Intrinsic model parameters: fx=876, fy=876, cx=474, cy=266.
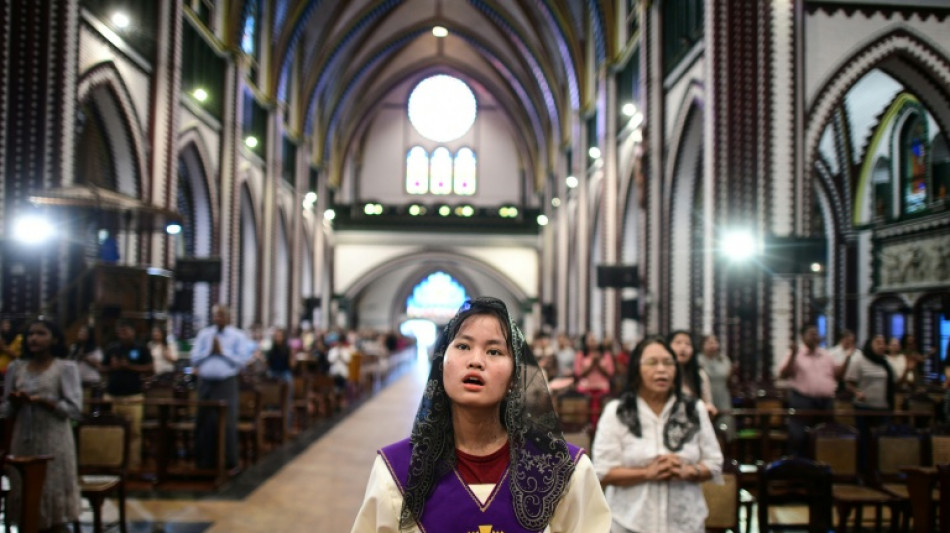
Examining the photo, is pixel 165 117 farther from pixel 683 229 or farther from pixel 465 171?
pixel 465 171

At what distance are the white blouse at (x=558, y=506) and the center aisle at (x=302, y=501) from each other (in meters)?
5.37

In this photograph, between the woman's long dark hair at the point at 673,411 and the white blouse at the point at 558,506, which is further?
the woman's long dark hair at the point at 673,411

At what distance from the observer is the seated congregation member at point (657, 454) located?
13.7 ft

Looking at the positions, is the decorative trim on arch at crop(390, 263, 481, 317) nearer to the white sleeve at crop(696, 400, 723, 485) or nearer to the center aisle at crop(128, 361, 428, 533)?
the center aisle at crop(128, 361, 428, 533)

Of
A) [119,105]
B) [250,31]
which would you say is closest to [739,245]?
[119,105]

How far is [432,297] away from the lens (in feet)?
153

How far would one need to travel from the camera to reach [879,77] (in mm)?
16953

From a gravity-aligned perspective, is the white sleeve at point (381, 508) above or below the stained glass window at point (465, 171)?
below

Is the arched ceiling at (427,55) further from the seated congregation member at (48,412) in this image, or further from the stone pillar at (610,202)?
the seated congregation member at (48,412)

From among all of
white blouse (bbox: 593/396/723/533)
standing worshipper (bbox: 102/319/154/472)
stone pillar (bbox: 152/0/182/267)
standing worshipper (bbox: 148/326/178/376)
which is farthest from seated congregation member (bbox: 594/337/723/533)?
stone pillar (bbox: 152/0/182/267)

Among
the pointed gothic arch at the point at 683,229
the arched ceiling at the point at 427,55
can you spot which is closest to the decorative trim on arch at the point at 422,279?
the arched ceiling at the point at 427,55

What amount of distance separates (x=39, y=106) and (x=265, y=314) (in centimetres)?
1544

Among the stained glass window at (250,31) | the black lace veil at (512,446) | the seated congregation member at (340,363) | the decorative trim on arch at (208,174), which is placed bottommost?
the seated congregation member at (340,363)

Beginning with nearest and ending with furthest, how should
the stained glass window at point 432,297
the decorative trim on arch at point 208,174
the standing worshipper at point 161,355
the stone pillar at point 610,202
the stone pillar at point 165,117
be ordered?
the standing worshipper at point 161,355, the stone pillar at point 165,117, the decorative trim on arch at point 208,174, the stone pillar at point 610,202, the stained glass window at point 432,297
